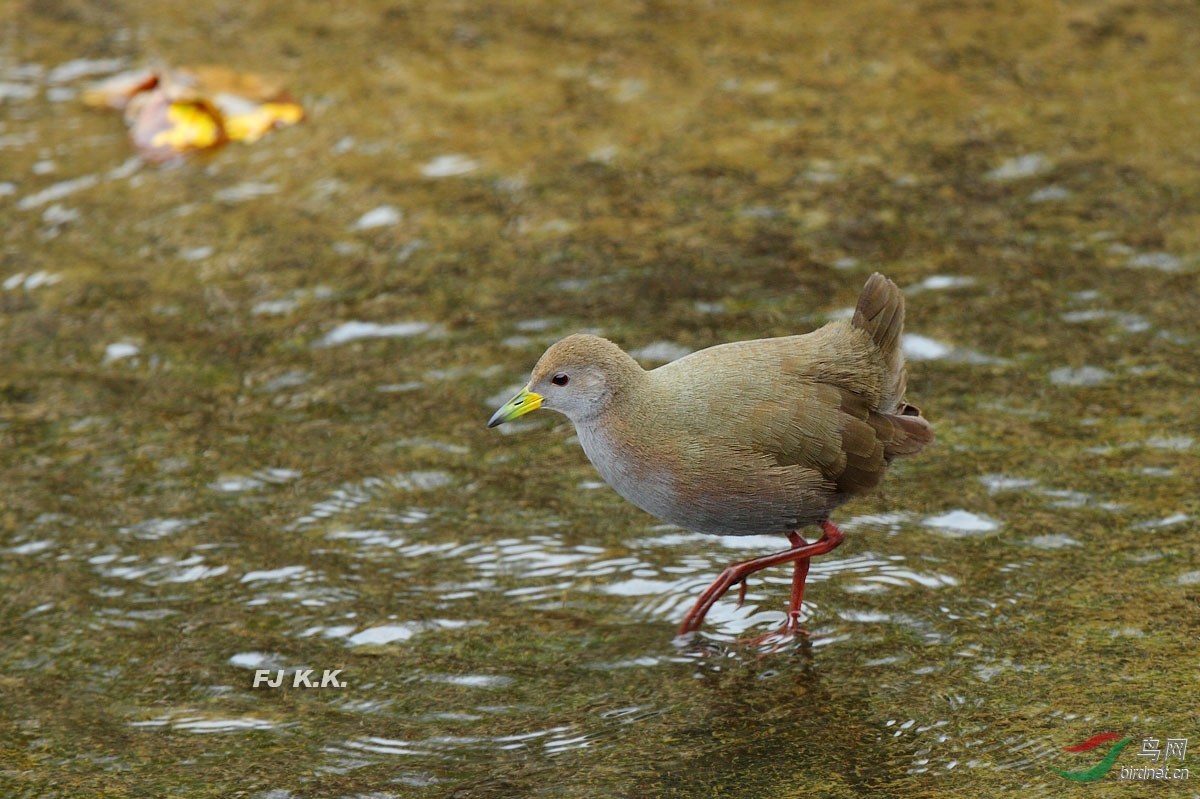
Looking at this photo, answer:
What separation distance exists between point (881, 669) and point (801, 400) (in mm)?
801

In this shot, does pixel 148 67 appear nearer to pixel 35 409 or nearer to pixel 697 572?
pixel 35 409

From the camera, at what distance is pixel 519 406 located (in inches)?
169

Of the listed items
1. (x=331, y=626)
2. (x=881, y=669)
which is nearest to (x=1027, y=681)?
(x=881, y=669)

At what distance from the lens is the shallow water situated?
3875mm

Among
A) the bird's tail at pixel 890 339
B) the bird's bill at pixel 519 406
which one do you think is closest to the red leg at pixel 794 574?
the bird's tail at pixel 890 339

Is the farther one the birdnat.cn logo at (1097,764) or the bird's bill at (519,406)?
the bird's bill at (519,406)

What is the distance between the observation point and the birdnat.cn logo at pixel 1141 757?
3381 millimetres

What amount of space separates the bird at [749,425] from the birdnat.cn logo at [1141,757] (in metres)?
0.97

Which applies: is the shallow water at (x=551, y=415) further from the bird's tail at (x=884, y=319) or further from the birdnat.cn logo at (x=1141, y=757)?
the bird's tail at (x=884, y=319)

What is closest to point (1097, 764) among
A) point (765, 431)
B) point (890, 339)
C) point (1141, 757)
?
point (1141, 757)

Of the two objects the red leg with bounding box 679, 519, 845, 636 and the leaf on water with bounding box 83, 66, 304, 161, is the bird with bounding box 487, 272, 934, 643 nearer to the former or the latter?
the red leg with bounding box 679, 519, 845, 636

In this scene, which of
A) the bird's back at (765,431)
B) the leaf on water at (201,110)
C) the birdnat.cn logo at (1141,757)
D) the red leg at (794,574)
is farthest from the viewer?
the leaf on water at (201,110)

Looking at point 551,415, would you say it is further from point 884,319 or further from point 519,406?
point 884,319

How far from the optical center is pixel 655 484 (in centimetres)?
402
